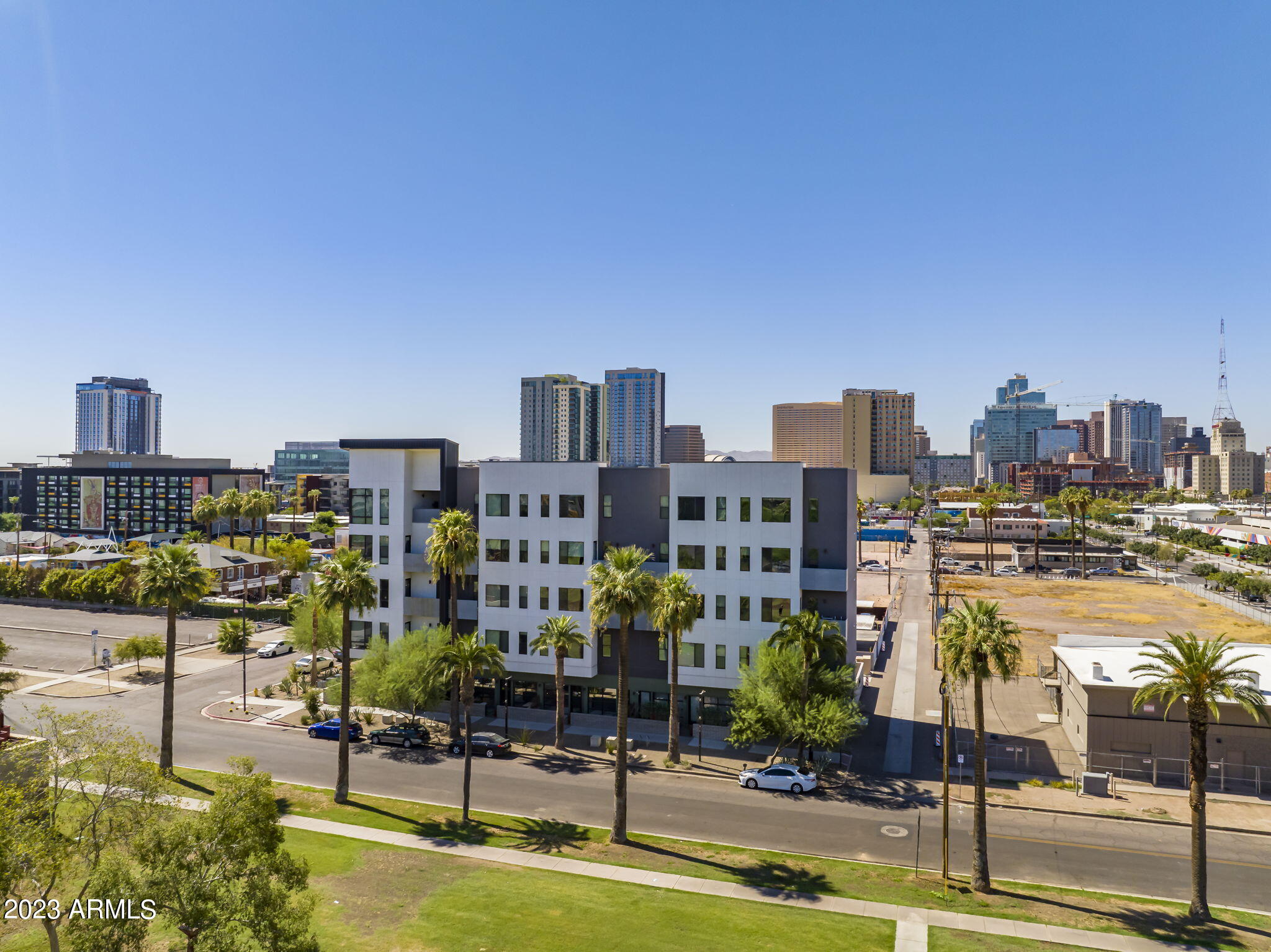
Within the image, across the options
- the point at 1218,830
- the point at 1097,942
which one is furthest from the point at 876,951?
the point at 1218,830

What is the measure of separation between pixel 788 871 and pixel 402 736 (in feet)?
98.3

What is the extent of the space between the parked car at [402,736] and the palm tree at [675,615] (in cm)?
1745

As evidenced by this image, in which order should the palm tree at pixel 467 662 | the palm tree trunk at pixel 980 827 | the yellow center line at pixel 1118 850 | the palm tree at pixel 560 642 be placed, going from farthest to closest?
the palm tree at pixel 560 642 < the palm tree at pixel 467 662 < the yellow center line at pixel 1118 850 < the palm tree trunk at pixel 980 827

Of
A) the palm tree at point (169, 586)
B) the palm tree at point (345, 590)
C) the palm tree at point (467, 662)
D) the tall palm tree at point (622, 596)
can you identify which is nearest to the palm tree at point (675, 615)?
the tall palm tree at point (622, 596)

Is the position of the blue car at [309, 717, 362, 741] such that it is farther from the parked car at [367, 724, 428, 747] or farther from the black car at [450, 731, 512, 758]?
the black car at [450, 731, 512, 758]

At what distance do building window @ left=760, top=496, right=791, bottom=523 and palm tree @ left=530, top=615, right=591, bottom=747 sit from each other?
15643mm

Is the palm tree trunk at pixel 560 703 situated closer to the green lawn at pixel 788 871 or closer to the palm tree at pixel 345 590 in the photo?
the green lawn at pixel 788 871

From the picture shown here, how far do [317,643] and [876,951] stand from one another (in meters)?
50.4

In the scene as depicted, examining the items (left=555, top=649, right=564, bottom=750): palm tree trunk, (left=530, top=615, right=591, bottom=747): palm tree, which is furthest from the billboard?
(left=555, top=649, right=564, bottom=750): palm tree trunk

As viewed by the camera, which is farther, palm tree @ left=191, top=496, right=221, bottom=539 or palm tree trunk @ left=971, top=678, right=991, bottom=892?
palm tree @ left=191, top=496, right=221, bottom=539

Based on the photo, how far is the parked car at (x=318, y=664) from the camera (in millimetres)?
70312

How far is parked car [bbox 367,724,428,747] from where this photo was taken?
2076 inches

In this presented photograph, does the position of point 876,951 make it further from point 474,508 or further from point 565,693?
point 474,508

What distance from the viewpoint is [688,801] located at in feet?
140
